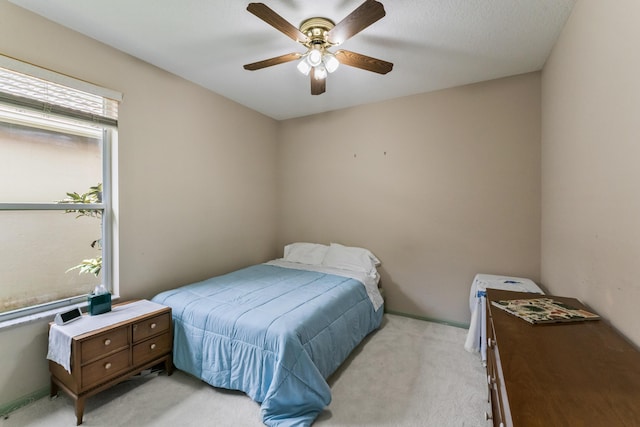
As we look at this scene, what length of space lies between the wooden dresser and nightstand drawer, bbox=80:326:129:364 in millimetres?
2203

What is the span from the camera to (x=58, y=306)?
6.59ft

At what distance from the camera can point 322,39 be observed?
1898 millimetres

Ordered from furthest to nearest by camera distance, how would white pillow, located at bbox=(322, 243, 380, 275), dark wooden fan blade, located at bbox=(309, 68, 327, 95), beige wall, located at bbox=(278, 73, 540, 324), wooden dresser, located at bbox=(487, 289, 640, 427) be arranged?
white pillow, located at bbox=(322, 243, 380, 275), beige wall, located at bbox=(278, 73, 540, 324), dark wooden fan blade, located at bbox=(309, 68, 327, 95), wooden dresser, located at bbox=(487, 289, 640, 427)

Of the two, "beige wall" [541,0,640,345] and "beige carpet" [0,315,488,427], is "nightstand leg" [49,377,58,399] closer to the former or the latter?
"beige carpet" [0,315,488,427]

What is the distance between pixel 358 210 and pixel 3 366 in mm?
3277

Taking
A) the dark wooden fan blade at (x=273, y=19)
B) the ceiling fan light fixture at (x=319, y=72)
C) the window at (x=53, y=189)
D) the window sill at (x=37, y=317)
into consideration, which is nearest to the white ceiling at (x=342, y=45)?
the dark wooden fan blade at (x=273, y=19)

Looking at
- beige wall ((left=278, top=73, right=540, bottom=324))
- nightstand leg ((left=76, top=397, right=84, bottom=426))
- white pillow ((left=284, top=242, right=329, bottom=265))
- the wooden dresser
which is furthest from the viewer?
white pillow ((left=284, top=242, right=329, bottom=265))

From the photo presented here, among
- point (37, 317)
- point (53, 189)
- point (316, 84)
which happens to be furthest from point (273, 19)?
point (37, 317)

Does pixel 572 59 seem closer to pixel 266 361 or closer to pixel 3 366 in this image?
pixel 266 361

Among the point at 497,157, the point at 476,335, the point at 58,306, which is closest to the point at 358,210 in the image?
the point at 497,157

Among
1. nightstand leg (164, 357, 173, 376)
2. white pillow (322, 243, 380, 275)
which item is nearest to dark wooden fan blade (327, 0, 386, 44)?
white pillow (322, 243, 380, 275)

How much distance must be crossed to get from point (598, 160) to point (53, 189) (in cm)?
354

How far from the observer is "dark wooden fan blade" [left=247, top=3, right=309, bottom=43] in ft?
4.77

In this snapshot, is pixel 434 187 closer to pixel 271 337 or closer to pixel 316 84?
pixel 316 84
